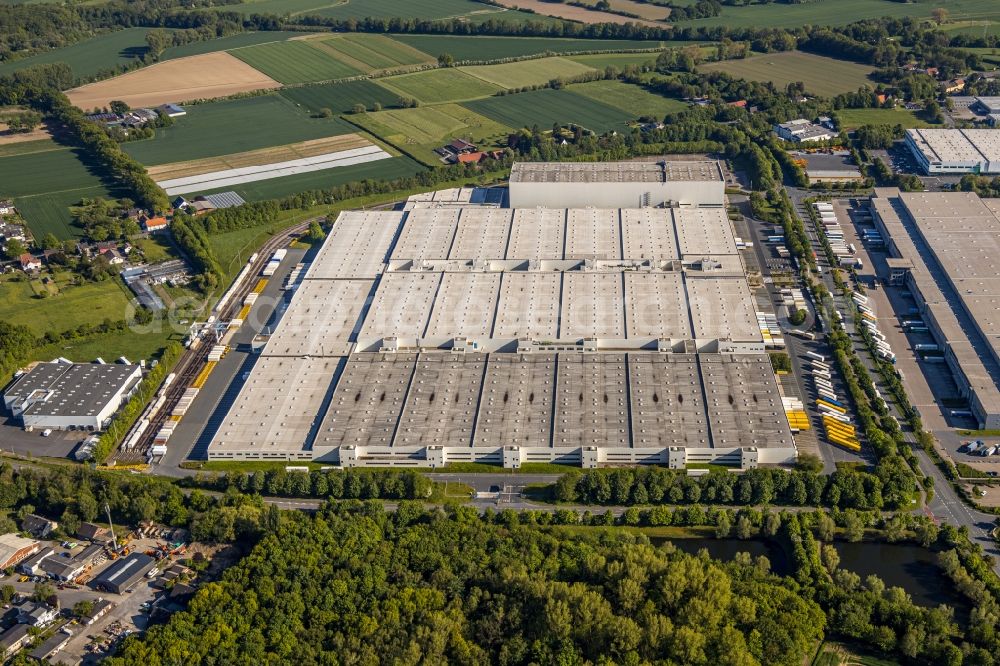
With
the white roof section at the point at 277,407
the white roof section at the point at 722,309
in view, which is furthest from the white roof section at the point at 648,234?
the white roof section at the point at 277,407

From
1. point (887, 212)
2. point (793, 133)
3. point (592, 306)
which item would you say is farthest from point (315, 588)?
point (793, 133)

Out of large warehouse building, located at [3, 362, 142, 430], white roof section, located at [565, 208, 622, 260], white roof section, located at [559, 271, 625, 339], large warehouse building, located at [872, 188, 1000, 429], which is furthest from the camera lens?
white roof section, located at [565, 208, 622, 260]

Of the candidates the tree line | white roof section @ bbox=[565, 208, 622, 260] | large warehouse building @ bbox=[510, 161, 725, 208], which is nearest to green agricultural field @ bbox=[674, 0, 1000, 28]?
large warehouse building @ bbox=[510, 161, 725, 208]

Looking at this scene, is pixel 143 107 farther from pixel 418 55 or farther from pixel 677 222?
pixel 677 222

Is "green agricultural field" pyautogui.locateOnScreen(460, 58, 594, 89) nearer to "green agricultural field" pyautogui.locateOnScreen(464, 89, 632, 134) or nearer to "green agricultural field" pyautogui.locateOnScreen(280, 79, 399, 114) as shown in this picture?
"green agricultural field" pyautogui.locateOnScreen(464, 89, 632, 134)

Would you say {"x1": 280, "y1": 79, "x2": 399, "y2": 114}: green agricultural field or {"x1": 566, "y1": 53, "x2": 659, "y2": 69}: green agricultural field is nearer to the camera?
{"x1": 280, "y1": 79, "x2": 399, "y2": 114}: green agricultural field

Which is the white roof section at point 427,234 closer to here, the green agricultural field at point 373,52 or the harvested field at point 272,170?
the harvested field at point 272,170

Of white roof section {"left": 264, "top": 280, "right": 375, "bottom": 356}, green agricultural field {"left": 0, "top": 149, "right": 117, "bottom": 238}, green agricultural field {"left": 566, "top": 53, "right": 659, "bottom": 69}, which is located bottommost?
white roof section {"left": 264, "top": 280, "right": 375, "bottom": 356}
